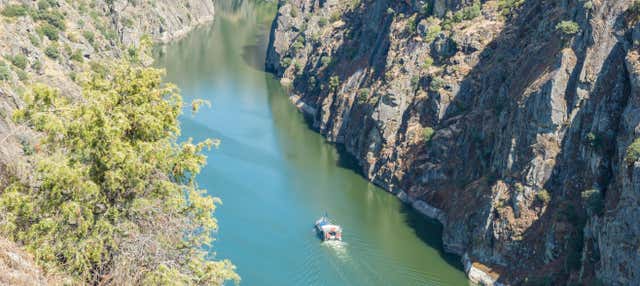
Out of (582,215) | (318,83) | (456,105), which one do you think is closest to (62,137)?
(582,215)

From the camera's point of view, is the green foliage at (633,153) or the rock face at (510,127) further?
the rock face at (510,127)

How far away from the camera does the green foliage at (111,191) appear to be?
20.0 m

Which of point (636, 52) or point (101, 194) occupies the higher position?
point (636, 52)

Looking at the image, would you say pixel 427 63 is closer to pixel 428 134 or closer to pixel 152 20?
pixel 428 134

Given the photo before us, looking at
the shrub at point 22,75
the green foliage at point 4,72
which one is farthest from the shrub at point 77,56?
the green foliage at point 4,72

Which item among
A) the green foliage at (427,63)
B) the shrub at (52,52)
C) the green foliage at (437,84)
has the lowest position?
the shrub at (52,52)

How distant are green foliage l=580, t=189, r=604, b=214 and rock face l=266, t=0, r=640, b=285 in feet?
0.56

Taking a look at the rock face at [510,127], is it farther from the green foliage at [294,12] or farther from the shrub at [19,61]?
the green foliage at [294,12]

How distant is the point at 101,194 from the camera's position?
2119 cm

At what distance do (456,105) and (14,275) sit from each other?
68860 mm

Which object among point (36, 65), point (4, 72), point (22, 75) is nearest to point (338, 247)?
point (4, 72)

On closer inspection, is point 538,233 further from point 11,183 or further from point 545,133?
point 11,183

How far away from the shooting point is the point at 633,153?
158ft

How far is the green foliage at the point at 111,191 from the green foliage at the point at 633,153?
3716 cm
